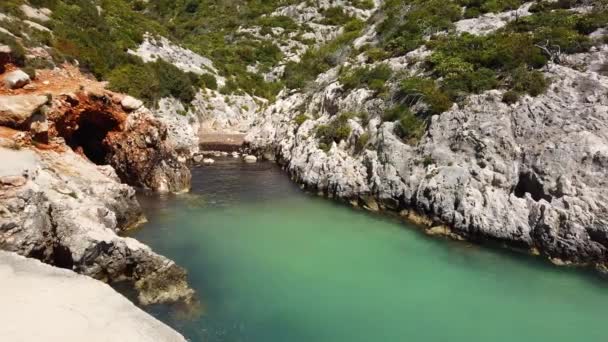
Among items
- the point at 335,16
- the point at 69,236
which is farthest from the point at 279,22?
the point at 69,236

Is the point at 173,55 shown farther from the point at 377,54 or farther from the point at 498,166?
the point at 498,166

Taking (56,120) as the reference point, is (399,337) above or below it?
below

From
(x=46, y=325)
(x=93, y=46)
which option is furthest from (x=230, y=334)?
(x=93, y=46)

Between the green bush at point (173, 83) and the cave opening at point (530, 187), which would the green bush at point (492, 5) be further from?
the green bush at point (173, 83)

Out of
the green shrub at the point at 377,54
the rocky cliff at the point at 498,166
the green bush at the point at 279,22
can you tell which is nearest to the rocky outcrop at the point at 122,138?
the rocky cliff at the point at 498,166

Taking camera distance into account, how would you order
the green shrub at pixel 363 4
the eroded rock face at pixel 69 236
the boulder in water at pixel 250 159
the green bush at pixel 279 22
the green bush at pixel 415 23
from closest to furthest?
the eroded rock face at pixel 69 236
the green bush at pixel 415 23
the boulder in water at pixel 250 159
the green bush at pixel 279 22
the green shrub at pixel 363 4

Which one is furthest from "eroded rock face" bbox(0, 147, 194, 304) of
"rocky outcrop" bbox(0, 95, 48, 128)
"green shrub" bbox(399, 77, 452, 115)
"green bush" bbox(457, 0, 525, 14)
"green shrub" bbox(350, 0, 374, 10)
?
"green shrub" bbox(350, 0, 374, 10)

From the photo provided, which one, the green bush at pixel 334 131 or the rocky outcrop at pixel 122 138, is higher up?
the green bush at pixel 334 131

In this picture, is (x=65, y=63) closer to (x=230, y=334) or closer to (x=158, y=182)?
(x=158, y=182)
